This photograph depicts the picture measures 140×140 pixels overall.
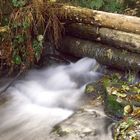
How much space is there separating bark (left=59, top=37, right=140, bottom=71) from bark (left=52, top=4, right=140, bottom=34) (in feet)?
1.69

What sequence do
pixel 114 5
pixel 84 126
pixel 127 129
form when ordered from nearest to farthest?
pixel 127 129
pixel 84 126
pixel 114 5

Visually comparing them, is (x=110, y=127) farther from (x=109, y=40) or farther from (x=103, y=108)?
(x=109, y=40)

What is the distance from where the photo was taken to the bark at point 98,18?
6.73 m

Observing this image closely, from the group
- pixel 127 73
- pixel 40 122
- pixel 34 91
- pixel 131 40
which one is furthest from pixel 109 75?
pixel 40 122

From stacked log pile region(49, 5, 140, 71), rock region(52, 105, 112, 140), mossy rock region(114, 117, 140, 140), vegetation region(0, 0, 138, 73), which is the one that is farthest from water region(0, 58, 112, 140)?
mossy rock region(114, 117, 140, 140)

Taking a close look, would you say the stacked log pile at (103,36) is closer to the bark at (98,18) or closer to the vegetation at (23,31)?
the bark at (98,18)

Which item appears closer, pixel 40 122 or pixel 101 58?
pixel 40 122

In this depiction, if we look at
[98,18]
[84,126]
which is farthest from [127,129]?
[98,18]

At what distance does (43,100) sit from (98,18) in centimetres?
209

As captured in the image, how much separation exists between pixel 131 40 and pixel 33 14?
212cm

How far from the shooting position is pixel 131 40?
22.5 ft

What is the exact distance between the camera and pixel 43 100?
6707 millimetres

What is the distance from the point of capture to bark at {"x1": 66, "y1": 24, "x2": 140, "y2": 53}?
6864 mm

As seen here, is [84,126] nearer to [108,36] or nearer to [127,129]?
[127,129]
